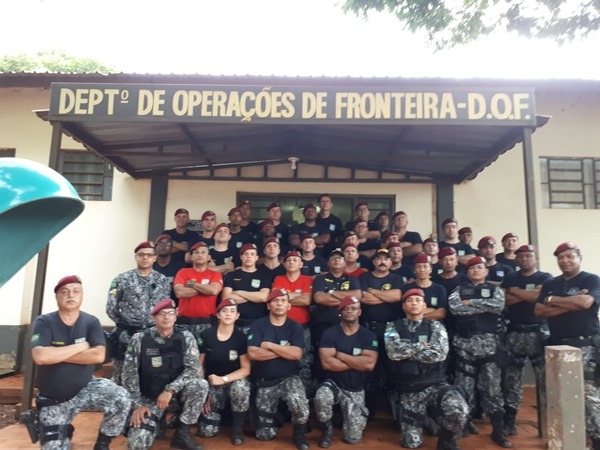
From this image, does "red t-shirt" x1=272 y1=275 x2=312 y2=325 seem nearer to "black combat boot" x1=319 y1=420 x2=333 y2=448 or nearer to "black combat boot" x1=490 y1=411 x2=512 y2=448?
"black combat boot" x1=319 y1=420 x2=333 y2=448

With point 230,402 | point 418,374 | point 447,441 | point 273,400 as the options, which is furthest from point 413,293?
point 230,402

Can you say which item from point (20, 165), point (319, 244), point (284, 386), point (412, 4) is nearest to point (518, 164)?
point (412, 4)

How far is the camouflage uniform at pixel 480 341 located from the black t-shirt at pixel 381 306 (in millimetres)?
627

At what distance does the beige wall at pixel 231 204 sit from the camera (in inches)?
308

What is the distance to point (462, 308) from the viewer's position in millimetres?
5035

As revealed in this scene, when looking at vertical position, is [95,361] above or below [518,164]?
below

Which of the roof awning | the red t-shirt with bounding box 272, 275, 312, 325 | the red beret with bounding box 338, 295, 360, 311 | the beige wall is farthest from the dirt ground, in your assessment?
the red beret with bounding box 338, 295, 360, 311

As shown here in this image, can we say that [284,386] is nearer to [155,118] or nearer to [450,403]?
[450,403]

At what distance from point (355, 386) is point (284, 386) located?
29.4 inches

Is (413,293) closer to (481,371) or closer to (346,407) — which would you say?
(481,371)

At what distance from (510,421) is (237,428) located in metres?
2.93

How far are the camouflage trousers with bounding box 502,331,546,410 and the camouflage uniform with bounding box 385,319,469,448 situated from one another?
34.0 inches

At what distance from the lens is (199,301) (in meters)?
5.41

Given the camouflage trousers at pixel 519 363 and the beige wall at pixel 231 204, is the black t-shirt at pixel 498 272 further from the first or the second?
the beige wall at pixel 231 204
